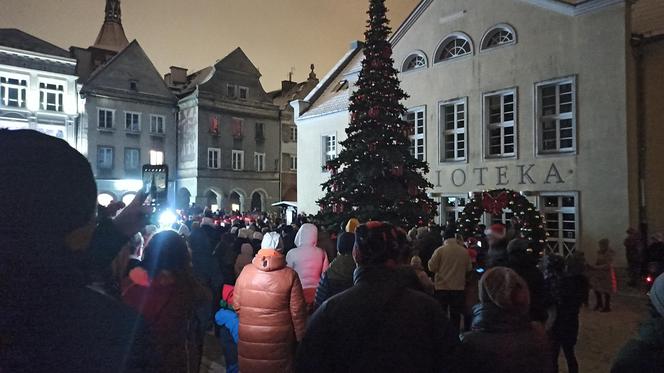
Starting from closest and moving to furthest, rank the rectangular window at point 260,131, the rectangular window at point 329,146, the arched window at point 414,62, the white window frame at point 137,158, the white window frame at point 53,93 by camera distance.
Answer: the arched window at point 414,62, the rectangular window at point 329,146, the white window frame at point 53,93, the white window frame at point 137,158, the rectangular window at point 260,131

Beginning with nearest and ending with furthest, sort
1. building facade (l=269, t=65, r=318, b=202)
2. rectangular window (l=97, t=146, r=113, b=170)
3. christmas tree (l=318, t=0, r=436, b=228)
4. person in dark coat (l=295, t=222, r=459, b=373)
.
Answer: person in dark coat (l=295, t=222, r=459, b=373), christmas tree (l=318, t=0, r=436, b=228), rectangular window (l=97, t=146, r=113, b=170), building facade (l=269, t=65, r=318, b=202)

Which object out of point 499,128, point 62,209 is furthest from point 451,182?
point 62,209

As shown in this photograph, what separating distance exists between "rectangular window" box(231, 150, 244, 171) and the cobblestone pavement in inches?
1314

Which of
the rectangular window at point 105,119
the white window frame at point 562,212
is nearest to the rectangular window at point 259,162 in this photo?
the rectangular window at point 105,119

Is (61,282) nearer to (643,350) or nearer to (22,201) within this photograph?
(22,201)

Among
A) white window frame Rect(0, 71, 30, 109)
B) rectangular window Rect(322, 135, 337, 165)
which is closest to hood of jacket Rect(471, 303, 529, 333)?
rectangular window Rect(322, 135, 337, 165)

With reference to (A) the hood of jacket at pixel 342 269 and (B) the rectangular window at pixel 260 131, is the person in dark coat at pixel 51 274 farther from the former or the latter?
(B) the rectangular window at pixel 260 131

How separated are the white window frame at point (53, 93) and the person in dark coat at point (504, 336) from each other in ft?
124

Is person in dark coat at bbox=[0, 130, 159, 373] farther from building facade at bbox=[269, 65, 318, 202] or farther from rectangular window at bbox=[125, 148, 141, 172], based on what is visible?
building facade at bbox=[269, 65, 318, 202]

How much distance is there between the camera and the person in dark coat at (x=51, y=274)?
122 centimetres

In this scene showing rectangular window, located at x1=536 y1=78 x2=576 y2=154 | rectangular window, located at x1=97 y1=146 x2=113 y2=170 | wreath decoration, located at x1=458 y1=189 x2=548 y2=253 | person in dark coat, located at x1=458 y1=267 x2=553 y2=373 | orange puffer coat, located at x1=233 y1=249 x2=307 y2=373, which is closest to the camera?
person in dark coat, located at x1=458 y1=267 x2=553 y2=373

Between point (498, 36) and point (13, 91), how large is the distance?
31.5 m

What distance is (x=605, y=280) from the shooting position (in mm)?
11367

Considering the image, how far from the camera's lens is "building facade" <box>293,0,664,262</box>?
610 inches
